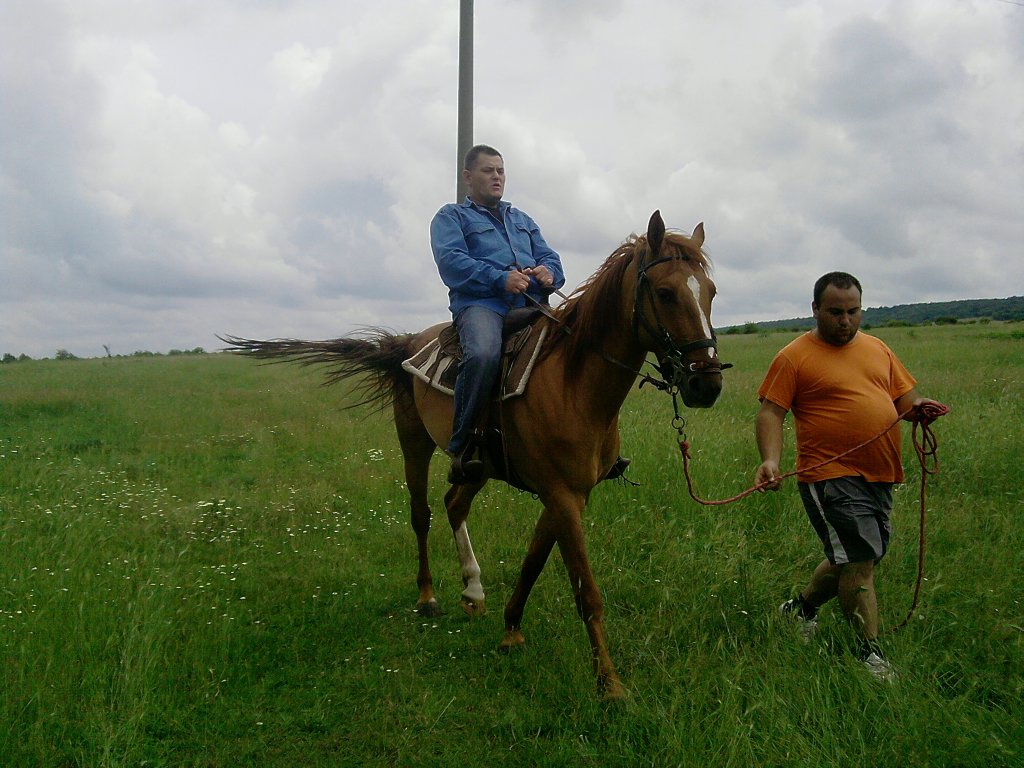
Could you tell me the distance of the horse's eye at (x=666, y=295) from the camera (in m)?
3.28

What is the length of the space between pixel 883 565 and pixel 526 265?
346 cm

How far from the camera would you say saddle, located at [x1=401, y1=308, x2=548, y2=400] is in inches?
163

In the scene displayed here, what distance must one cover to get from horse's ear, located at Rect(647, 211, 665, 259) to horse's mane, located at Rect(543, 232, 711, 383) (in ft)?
0.14

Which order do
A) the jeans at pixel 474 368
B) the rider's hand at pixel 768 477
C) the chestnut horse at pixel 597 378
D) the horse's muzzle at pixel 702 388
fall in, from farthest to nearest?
1. the jeans at pixel 474 368
2. the rider's hand at pixel 768 477
3. the chestnut horse at pixel 597 378
4. the horse's muzzle at pixel 702 388

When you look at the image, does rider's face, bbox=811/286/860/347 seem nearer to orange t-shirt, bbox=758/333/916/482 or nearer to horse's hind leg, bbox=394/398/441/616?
orange t-shirt, bbox=758/333/916/482

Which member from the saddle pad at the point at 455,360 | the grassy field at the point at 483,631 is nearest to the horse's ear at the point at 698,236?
the saddle pad at the point at 455,360

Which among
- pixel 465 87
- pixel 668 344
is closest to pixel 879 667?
pixel 668 344

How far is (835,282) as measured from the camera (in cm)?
364

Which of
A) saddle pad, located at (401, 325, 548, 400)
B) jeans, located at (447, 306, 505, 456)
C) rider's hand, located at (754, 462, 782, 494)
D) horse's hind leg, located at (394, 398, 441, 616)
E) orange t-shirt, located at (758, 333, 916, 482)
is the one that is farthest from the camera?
horse's hind leg, located at (394, 398, 441, 616)

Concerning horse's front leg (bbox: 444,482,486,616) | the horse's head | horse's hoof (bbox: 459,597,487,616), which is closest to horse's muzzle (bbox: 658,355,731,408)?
the horse's head

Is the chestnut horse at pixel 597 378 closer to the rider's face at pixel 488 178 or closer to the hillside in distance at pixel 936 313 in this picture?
the rider's face at pixel 488 178

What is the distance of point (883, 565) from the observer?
504 centimetres

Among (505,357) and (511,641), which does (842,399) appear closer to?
(505,357)

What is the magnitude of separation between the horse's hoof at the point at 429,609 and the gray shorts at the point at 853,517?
2887 millimetres
